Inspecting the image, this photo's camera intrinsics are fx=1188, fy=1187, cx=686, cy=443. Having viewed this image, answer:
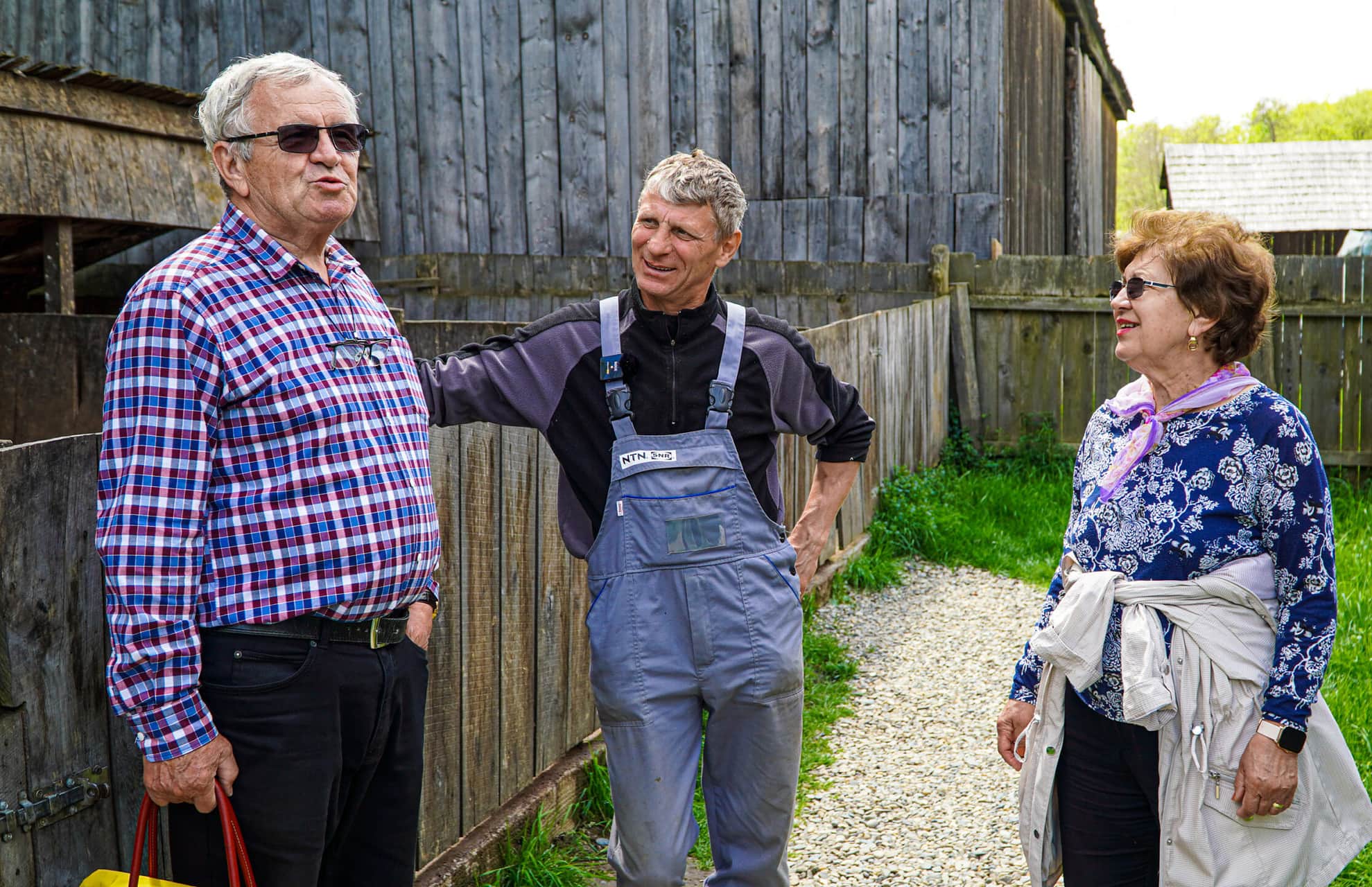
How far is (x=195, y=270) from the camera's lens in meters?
2.14

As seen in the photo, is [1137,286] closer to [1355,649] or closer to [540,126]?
[1355,649]

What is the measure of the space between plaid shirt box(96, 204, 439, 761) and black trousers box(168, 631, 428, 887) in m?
0.06

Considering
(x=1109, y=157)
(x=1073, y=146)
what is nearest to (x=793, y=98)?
(x=1073, y=146)

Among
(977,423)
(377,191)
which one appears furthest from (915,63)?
(377,191)

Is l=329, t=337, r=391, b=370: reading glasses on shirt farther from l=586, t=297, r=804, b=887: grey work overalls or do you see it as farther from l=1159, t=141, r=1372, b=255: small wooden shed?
l=1159, t=141, r=1372, b=255: small wooden shed

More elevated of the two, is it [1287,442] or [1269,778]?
[1287,442]

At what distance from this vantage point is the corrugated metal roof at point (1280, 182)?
2602cm

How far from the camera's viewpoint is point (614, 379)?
2.69 m

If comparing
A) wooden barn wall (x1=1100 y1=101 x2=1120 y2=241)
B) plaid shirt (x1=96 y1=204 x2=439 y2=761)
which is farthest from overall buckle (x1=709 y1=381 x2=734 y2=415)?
wooden barn wall (x1=1100 y1=101 x2=1120 y2=241)

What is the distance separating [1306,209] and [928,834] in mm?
26262

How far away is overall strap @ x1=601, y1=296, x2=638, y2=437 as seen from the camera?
105 inches

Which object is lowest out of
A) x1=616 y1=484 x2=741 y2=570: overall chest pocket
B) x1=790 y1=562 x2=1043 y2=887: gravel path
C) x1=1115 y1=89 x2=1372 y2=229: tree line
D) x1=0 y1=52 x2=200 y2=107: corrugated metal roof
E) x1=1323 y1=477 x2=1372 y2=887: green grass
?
x1=790 y1=562 x2=1043 y2=887: gravel path

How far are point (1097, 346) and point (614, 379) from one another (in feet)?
25.7

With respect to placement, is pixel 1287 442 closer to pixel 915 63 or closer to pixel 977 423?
pixel 977 423
